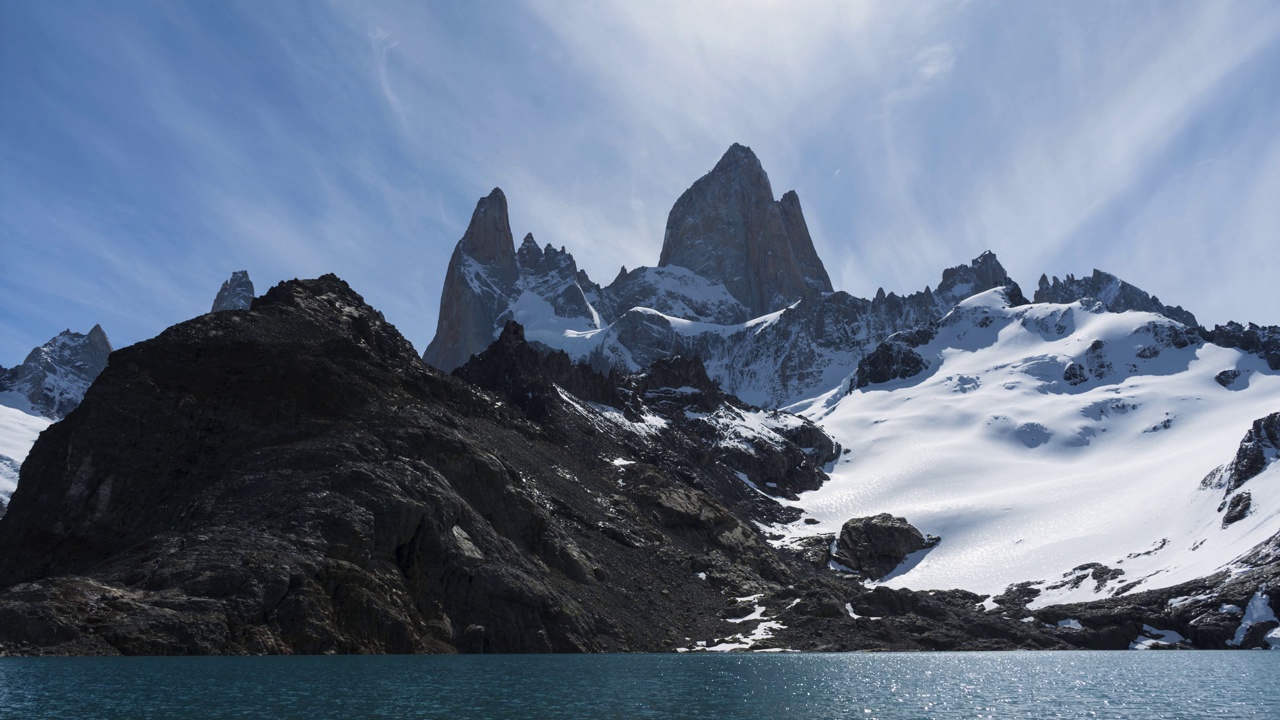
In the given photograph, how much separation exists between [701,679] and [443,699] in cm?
2282

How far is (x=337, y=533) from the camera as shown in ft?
287

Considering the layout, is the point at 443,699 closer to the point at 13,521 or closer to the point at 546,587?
the point at 546,587

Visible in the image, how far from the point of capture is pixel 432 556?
92.8 meters

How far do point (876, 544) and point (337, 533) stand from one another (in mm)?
120621

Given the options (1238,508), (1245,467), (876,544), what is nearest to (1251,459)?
(1245,467)

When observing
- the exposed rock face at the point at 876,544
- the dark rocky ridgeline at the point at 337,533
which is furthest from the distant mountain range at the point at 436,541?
the exposed rock face at the point at 876,544

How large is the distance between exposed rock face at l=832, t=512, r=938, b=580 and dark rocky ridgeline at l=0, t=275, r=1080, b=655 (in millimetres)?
37166

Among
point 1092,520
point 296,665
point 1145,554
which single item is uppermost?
point 1092,520

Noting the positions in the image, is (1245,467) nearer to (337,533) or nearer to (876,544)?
(876,544)

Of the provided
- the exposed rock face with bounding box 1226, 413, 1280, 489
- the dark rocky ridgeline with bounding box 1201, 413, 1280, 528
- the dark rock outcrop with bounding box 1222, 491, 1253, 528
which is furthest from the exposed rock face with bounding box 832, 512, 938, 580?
the exposed rock face with bounding box 1226, 413, 1280, 489

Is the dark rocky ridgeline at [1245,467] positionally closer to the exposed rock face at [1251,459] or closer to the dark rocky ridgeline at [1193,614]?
the exposed rock face at [1251,459]

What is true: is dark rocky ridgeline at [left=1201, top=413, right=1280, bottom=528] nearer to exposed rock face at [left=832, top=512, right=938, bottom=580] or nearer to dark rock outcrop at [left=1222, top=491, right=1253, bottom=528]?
dark rock outcrop at [left=1222, top=491, right=1253, bottom=528]

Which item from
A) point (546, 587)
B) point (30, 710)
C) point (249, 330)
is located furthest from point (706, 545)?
point (30, 710)

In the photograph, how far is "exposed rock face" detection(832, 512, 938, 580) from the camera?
177500mm
